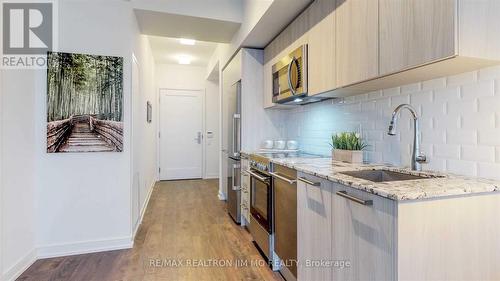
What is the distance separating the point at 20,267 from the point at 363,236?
103 inches

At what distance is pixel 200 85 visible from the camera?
251 inches

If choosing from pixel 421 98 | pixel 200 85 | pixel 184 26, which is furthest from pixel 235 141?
pixel 200 85

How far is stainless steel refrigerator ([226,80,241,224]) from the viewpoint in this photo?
3.25 metres

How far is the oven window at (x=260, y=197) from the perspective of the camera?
229 centimetres

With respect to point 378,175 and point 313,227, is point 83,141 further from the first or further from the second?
point 378,175

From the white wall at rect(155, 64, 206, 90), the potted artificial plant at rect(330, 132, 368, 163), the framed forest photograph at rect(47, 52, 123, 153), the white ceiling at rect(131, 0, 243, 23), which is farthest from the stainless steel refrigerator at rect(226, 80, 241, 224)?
the white wall at rect(155, 64, 206, 90)

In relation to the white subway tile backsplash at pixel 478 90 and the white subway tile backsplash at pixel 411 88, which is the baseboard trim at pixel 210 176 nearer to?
the white subway tile backsplash at pixel 411 88

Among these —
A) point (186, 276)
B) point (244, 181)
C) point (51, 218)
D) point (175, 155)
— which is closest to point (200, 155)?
point (175, 155)

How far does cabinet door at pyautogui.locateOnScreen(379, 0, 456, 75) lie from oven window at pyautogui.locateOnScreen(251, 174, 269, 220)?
1338 mm

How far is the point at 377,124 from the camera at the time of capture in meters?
1.92

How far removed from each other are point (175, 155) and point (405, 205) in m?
5.76

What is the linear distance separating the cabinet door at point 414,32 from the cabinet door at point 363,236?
0.65 metres

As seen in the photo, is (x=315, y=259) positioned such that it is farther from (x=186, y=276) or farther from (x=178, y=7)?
(x=178, y=7)

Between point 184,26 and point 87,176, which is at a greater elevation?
point 184,26
